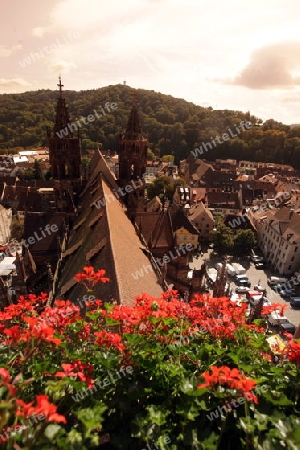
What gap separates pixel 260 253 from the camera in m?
62.3

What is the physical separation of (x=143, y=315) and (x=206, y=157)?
141 m

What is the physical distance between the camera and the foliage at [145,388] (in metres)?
3.94

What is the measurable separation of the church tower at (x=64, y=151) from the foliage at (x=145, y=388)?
2778cm

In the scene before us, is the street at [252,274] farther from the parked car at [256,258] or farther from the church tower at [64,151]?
the church tower at [64,151]

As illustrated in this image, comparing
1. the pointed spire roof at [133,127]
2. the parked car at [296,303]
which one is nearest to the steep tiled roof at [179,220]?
the parked car at [296,303]

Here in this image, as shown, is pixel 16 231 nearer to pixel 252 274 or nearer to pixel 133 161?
pixel 133 161

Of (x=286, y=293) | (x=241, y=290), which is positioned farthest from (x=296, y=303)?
(x=241, y=290)

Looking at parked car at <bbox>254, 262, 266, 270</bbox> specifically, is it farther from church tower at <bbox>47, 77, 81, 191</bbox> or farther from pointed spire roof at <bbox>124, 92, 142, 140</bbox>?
church tower at <bbox>47, 77, 81, 191</bbox>

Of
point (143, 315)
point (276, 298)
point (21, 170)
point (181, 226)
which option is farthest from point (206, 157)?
point (143, 315)

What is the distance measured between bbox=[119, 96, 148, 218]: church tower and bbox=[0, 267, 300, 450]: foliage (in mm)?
26198

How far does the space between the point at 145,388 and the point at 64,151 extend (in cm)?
3047

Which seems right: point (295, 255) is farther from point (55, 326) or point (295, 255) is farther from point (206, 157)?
point (206, 157)

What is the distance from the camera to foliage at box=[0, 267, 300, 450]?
3939mm

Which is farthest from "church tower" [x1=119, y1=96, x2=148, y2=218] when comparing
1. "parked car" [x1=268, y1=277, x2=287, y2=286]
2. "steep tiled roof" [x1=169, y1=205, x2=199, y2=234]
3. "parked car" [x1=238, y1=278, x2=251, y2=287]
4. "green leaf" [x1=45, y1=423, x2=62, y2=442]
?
"green leaf" [x1=45, y1=423, x2=62, y2=442]
